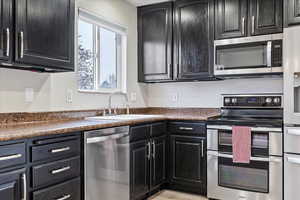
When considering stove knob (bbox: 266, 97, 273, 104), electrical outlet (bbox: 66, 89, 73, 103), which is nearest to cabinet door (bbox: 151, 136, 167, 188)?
electrical outlet (bbox: 66, 89, 73, 103)

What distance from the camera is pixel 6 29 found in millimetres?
1751

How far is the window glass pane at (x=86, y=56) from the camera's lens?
9.77 ft

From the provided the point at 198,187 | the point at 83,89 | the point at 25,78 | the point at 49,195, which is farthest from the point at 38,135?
the point at 198,187

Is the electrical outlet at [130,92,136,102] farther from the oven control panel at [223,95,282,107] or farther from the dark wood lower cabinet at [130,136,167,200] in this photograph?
the oven control panel at [223,95,282,107]

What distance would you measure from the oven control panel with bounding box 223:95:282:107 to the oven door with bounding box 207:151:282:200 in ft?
2.39

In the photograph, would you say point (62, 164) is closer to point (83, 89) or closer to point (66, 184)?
point (66, 184)

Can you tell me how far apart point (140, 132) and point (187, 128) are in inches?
24.6

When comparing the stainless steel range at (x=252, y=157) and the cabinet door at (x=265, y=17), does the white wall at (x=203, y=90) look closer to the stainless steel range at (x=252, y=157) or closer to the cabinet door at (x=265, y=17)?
the stainless steel range at (x=252, y=157)

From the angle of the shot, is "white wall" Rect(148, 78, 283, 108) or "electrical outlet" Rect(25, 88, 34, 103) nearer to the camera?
"electrical outlet" Rect(25, 88, 34, 103)

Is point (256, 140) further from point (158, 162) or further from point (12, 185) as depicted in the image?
point (12, 185)

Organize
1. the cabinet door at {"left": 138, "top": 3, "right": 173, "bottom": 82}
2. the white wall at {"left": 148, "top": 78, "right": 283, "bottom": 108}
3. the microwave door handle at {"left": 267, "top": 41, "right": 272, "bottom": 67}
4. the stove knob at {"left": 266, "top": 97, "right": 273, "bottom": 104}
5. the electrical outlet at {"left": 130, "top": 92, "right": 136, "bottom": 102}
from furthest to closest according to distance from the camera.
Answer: the electrical outlet at {"left": 130, "top": 92, "right": 136, "bottom": 102}
the cabinet door at {"left": 138, "top": 3, "right": 173, "bottom": 82}
the white wall at {"left": 148, "top": 78, "right": 283, "bottom": 108}
the stove knob at {"left": 266, "top": 97, "right": 273, "bottom": 104}
the microwave door handle at {"left": 267, "top": 41, "right": 272, "bottom": 67}

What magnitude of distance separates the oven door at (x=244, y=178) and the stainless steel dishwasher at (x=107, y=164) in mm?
1001

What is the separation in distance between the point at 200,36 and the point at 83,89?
63.6 inches

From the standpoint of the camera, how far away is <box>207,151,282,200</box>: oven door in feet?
8.54
